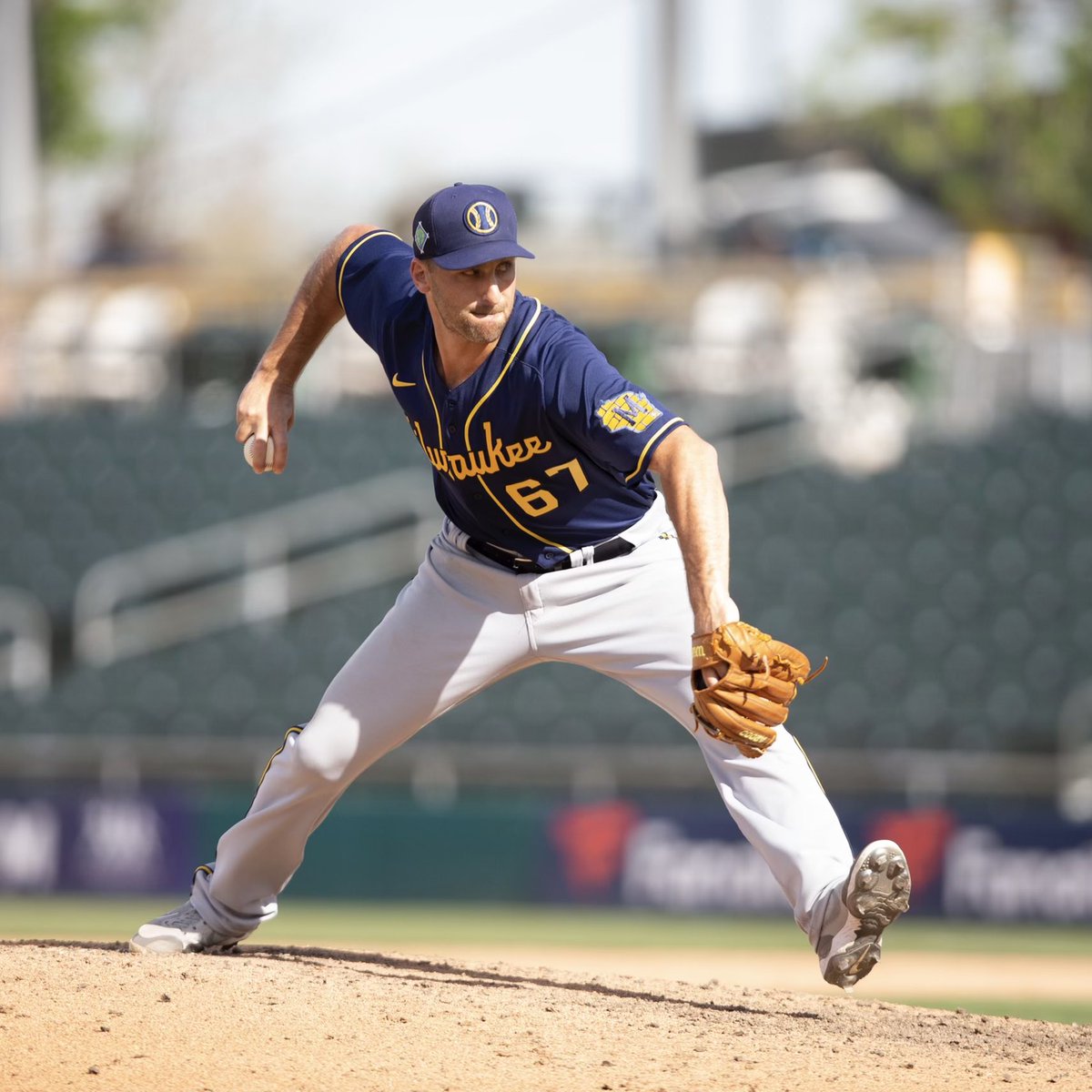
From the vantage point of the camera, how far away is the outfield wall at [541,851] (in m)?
10.3

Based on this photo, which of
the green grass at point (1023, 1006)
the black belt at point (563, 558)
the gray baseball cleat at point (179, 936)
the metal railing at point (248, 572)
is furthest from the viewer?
the metal railing at point (248, 572)

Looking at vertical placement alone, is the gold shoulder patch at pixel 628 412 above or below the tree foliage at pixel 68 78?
below

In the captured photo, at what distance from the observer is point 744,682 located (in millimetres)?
3432

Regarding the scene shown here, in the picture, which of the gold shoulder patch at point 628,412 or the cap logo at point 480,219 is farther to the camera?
the cap logo at point 480,219

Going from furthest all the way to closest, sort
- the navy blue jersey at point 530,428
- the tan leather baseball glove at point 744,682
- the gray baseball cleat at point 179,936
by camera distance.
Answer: the gray baseball cleat at point 179,936
the navy blue jersey at point 530,428
the tan leather baseball glove at point 744,682

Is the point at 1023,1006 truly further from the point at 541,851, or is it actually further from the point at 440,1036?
the point at 541,851

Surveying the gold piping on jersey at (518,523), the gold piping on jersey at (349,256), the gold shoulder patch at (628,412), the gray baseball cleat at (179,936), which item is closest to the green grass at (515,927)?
the gray baseball cleat at (179,936)

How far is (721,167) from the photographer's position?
34938 mm

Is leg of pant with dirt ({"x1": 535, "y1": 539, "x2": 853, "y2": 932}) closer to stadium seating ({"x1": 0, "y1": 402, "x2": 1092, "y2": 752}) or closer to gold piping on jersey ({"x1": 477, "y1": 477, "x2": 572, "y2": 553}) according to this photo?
gold piping on jersey ({"x1": 477, "y1": 477, "x2": 572, "y2": 553})

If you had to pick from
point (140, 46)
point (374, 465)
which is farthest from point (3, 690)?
point (140, 46)

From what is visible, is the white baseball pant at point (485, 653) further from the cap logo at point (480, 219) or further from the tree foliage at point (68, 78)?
the tree foliage at point (68, 78)

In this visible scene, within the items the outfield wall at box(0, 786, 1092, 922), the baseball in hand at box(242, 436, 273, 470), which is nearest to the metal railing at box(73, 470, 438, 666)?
the outfield wall at box(0, 786, 1092, 922)

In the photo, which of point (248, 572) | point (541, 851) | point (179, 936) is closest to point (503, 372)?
point (179, 936)

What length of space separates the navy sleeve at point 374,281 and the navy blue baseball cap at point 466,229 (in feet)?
1.40
